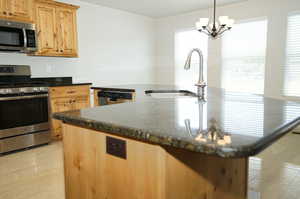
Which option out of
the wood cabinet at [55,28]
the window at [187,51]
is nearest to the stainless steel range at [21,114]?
the wood cabinet at [55,28]

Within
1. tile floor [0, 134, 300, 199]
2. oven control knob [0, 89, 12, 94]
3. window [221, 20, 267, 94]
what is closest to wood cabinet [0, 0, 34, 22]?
oven control knob [0, 89, 12, 94]

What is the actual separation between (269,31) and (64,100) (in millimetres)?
4108

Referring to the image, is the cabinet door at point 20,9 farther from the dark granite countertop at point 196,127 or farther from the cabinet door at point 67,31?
the dark granite countertop at point 196,127

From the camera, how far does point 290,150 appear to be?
3354mm

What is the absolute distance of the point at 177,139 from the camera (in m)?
0.72

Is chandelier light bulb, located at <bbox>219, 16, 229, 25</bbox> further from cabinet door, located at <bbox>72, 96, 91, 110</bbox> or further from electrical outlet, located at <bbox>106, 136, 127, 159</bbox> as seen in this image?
electrical outlet, located at <bbox>106, 136, 127, 159</bbox>

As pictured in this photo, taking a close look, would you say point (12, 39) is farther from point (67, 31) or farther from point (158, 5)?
point (158, 5)

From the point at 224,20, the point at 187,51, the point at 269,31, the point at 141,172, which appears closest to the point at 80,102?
the point at 224,20

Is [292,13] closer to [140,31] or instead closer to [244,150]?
[140,31]

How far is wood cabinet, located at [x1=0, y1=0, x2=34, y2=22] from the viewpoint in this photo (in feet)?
10.7

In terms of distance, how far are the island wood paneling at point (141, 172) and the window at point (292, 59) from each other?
387cm

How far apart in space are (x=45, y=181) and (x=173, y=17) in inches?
198

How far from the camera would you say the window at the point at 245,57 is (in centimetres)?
479

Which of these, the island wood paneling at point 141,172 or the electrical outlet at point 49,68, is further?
the electrical outlet at point 49,68
